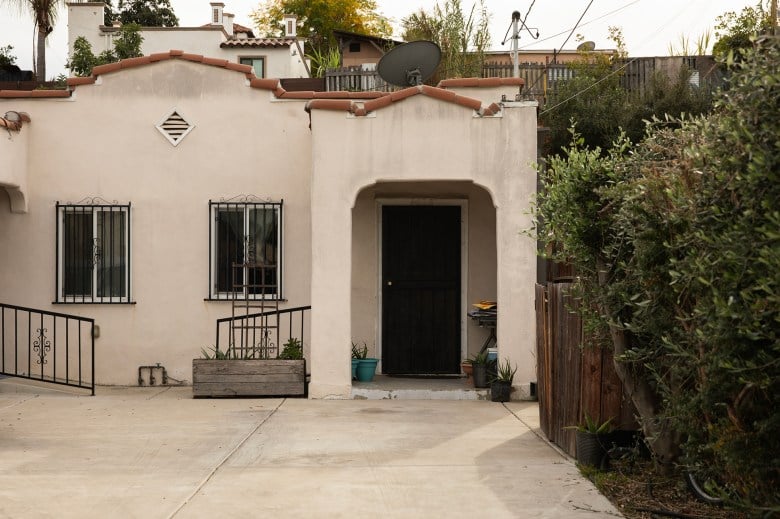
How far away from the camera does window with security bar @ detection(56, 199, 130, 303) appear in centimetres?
1308

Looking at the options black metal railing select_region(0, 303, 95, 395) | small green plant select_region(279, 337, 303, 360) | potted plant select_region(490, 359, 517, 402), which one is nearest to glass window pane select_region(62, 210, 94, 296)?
black metal railing select_region(0, 303, 95, 395)

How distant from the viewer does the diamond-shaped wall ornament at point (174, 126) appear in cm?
1307

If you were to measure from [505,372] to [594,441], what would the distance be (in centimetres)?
421

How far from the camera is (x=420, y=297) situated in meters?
13.1

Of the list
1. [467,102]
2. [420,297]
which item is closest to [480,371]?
[420,297]

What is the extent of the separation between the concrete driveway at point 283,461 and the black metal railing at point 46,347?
1.59 meters

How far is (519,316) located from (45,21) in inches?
1089

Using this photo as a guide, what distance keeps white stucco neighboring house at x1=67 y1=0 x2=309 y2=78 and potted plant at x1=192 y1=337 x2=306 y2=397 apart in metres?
25.3

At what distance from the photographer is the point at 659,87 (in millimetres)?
26016

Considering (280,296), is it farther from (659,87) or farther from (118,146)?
(659,87)

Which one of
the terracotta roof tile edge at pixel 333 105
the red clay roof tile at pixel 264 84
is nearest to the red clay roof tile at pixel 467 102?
the terracotta roof tile edge at pixel 333 105

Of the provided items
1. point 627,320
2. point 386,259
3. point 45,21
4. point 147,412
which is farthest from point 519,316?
point 45,21

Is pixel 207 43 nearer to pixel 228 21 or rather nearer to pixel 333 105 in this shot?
pixel 228 21

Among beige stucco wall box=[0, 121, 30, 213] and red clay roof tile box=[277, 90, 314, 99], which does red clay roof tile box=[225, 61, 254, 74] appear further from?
beige stucco wall box=[0, 121, 30, 213]
